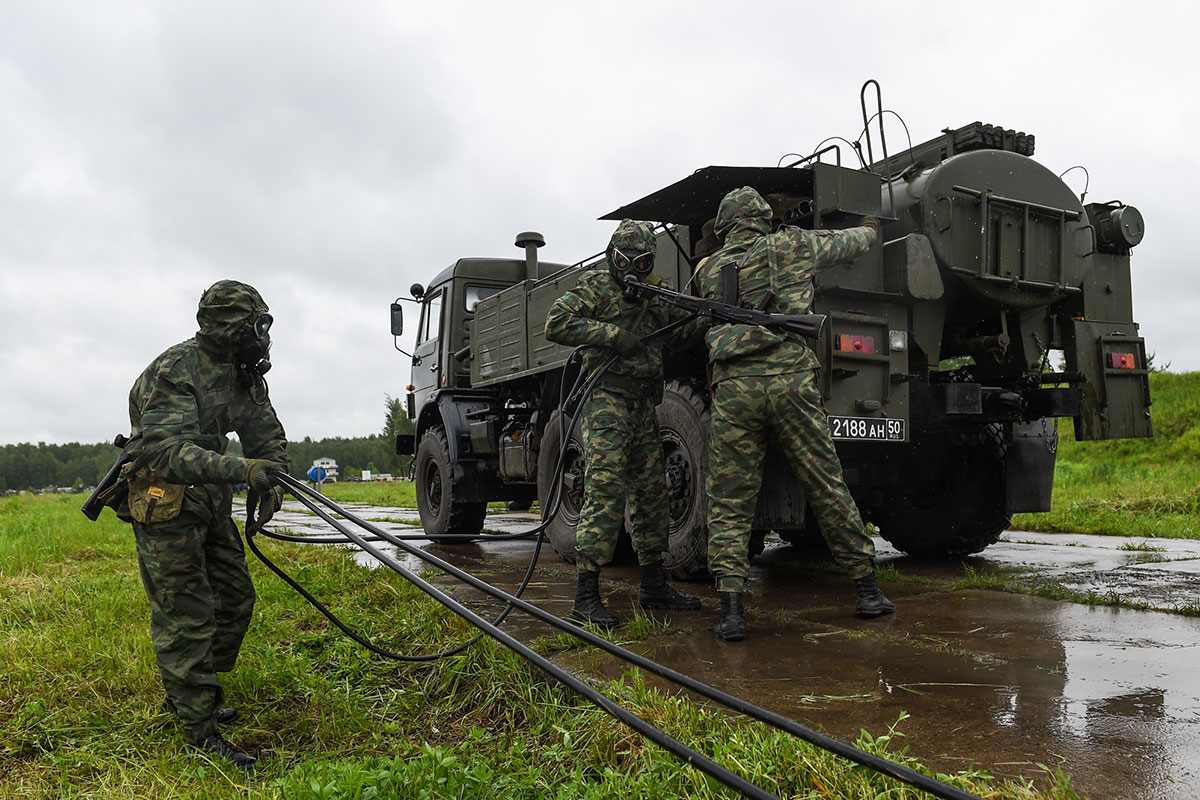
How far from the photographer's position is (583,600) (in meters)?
4.30

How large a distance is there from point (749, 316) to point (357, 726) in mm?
2384

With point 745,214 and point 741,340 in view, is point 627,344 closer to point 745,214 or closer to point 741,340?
point 741,340

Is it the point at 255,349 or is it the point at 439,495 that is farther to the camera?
the point at 439,495

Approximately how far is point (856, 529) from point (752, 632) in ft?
2.18

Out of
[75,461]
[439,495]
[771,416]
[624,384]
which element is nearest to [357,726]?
[624,384]

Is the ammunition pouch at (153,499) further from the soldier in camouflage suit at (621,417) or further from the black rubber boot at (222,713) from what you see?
the soldier in camouflage suit at (621,417)

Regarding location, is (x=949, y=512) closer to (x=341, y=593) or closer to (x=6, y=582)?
(x=341, y=593)

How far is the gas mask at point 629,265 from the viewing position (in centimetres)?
448

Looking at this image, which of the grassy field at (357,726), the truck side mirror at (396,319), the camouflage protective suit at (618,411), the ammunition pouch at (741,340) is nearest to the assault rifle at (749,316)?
the ammunition pouch at (741,340)

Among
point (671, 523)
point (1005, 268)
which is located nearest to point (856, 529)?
point (671, 523)

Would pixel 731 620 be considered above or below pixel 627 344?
below

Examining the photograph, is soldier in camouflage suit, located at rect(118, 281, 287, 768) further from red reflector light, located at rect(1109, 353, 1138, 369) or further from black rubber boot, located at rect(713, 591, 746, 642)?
red reflector light, located at rect(1109, 353, 1138, 369)

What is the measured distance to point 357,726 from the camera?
10.7ft

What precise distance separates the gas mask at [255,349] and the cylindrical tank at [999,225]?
3455 millimetres
